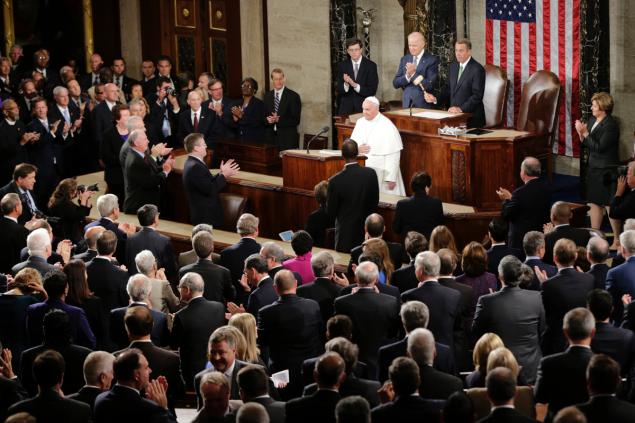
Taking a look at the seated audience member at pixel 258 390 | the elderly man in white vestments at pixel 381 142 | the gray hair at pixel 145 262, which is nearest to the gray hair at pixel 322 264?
the gray hair at pixel 145 262

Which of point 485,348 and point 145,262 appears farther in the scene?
point 145,262

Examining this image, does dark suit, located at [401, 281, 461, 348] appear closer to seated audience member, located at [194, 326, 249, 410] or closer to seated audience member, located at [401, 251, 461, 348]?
seated audience member, located at [401, 251, 461, 348]

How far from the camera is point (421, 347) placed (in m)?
7.26

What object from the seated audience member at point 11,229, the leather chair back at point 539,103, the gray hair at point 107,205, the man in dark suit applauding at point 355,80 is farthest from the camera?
the man in dark suit applauding at point 355,80

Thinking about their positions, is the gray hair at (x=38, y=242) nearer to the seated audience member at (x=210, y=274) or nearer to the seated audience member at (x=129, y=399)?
the seated audience member at (x=210, y=274)

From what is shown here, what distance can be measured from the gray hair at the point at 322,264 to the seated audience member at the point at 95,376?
2122 mm

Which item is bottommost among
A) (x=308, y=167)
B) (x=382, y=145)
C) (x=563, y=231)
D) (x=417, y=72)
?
(x=563, y=231)

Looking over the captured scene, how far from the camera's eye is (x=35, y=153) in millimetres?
15133

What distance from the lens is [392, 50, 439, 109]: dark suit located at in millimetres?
14719

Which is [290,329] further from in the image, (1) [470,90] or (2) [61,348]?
(1) [470,90]

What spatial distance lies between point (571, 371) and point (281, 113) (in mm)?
9388

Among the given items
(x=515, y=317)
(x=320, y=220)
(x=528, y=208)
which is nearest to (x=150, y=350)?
(x=515, y=317)

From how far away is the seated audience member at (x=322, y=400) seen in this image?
267 inches

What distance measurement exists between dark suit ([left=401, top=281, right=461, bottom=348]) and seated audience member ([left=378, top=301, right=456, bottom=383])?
69cm
